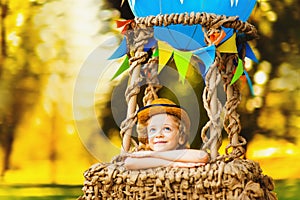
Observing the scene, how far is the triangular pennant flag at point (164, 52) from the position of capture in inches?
53.3

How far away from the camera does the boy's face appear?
4.44ft

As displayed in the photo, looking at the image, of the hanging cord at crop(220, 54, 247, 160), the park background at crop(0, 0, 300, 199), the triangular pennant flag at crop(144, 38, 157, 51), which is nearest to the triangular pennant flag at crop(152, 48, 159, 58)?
the triangular pennant flag at crop(144, 38, 157, 51)

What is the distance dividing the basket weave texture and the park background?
2.71 ft

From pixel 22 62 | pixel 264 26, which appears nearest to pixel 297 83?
pixel 264 26

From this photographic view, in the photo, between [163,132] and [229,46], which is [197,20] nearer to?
[229,46]

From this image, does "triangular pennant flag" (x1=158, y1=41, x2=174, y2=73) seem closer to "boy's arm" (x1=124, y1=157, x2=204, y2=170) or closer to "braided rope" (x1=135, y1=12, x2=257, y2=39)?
"braided rope" (x1=135, y1=12, x2=257, y2=39)

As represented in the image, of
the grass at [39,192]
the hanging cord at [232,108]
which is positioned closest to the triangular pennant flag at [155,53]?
the hanging cord at [232,108]

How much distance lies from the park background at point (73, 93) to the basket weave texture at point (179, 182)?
0.83 m

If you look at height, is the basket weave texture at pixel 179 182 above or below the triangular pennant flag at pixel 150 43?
below

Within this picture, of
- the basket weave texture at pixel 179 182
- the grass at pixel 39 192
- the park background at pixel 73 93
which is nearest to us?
the basket weave texture at pixel 179 182

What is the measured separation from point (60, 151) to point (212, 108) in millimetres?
1239

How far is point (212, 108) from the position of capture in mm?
1244

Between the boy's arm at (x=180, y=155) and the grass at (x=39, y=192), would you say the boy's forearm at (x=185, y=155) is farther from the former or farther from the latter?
the grass at (x=39, y=192)

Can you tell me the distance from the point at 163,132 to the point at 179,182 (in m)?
0.19
